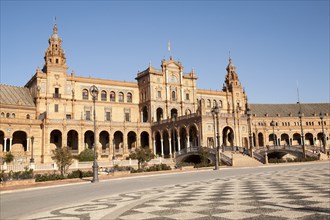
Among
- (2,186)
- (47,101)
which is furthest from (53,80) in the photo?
(2,186)

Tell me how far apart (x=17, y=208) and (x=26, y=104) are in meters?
56.1

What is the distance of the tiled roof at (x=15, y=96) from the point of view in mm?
63344

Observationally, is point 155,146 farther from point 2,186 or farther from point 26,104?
point 2,186

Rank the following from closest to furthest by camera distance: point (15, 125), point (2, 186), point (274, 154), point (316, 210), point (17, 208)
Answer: point (316, 210) < point (17, 208) < point (2, 186) < point (15, 125) < point (274, 154)

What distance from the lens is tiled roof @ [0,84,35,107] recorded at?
63344mm

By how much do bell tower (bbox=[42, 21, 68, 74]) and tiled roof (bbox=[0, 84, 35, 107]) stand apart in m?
6.48

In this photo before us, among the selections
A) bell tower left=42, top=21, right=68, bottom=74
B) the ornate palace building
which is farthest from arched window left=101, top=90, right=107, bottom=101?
bell tower left=42, top=21, right=68, bottom=74

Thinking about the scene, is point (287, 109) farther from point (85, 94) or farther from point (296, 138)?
point (85, 94)

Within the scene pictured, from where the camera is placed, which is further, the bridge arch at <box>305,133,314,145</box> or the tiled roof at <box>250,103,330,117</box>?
the tiled roof at <box>250,103,330,117</box>

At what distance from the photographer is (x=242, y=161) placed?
4800cm

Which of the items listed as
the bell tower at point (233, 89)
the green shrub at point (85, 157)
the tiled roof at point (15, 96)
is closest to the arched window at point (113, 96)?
the tiled roof at point (15, 96)

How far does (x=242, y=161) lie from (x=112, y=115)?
116ft

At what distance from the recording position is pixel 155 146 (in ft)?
236

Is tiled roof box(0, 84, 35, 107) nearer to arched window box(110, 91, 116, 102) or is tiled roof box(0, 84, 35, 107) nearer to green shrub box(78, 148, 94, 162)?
arched window box(110, 91, 116, 102)
